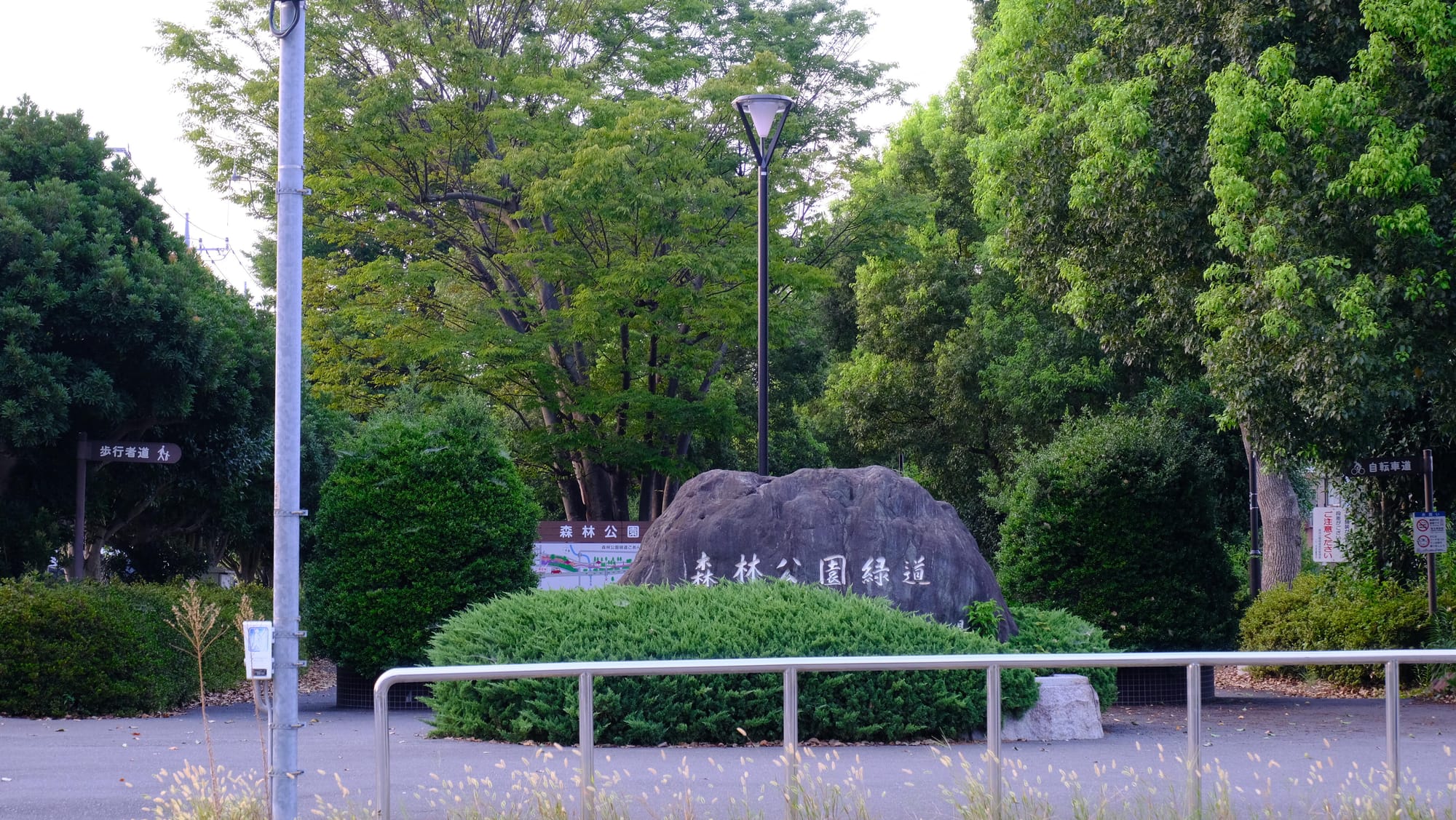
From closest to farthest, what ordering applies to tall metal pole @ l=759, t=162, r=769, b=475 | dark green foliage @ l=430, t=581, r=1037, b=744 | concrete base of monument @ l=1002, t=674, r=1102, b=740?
1. dark green foliage @ l=430, t=581, r=1037, b=744
2. concrete base of monument @ l=1002, t=674, r=1102, b=740
3. tall metal pole @ l=759, t=162, r=769, b=475

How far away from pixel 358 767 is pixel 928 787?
11.5 ft

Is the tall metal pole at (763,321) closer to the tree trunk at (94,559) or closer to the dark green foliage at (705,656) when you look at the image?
the dark green foliage at (705,656)

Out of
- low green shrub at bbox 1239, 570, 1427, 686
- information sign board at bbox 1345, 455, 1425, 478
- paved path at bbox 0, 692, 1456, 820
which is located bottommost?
low green shrub at bbox 1239, 570, 1427, 686

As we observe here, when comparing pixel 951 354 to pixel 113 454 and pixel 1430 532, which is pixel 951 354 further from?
pixel 113 454

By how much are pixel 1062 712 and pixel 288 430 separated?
21.0 feet

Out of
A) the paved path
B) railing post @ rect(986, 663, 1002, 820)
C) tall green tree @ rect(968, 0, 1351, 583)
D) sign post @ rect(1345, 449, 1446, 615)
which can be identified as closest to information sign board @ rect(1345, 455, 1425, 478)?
sign post @ rect(1345, 449, 1446, 615)

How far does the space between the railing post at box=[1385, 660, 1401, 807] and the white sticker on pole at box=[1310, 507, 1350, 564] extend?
13979 millimetres

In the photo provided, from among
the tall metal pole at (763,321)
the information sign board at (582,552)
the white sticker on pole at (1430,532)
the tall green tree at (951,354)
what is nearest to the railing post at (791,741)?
the tall metal pole at (763,321)

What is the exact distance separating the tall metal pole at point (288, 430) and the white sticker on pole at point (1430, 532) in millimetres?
13784

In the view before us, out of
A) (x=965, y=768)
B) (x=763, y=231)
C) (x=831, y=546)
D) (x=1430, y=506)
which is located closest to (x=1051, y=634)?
(x=831, y=546)

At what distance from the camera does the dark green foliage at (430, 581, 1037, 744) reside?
8.98 m

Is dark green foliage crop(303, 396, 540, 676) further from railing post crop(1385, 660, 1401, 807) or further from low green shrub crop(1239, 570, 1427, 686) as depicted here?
railing post crop(1385, 660, 1401, 807)

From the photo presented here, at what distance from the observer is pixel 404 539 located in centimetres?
1419

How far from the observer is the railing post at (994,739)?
6004 mm
